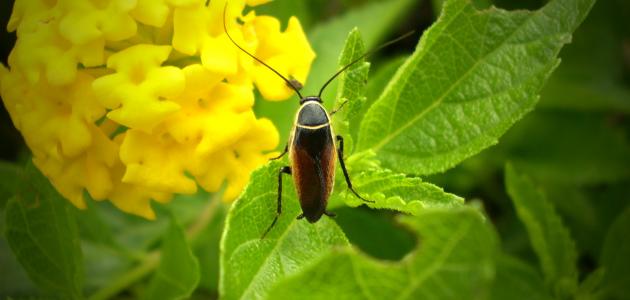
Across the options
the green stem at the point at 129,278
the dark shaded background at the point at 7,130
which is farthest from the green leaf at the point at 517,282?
the dark shaded background at the point at 7,130

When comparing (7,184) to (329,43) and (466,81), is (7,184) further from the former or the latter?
(466,81)

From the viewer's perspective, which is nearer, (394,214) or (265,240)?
(265,240)

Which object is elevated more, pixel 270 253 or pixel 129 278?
pixel 270 253

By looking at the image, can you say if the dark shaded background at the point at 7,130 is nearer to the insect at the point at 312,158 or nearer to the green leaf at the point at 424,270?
the insect at the point at 312,158

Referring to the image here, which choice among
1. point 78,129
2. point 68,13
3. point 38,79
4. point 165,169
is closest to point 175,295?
point 165,169

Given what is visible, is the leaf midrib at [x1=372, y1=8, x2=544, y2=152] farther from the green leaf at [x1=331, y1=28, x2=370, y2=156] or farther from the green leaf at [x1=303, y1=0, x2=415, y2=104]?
the green leaf at [x1=303, y1=0, x2=415, y2=104]

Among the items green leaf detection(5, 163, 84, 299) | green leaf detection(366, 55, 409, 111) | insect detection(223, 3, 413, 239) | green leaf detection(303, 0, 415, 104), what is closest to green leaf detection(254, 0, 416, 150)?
green leaf detection(303, 0, 415, 104)

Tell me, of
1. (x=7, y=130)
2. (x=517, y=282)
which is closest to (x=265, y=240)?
(x=517, y=282)
